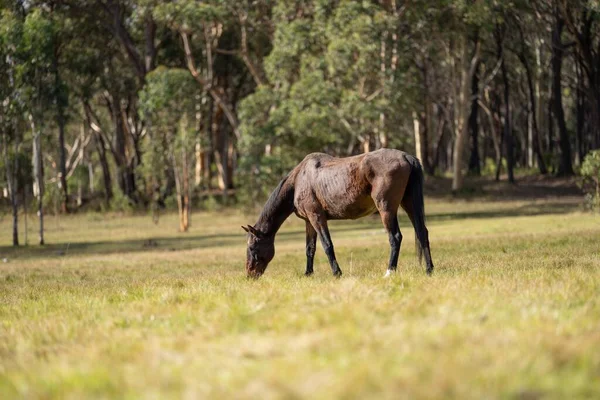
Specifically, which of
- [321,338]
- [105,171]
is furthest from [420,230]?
[105,171]

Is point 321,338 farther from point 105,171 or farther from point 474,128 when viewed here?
point 105,171

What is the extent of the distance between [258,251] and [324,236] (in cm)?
131

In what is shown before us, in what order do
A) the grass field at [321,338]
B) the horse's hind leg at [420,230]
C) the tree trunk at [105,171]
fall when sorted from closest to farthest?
the grass field at [321,338], the horse's hind leg at [420,230], the tree trunk at [105,171]

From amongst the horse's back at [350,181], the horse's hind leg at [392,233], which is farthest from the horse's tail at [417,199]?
the horse's hind leg at [392,233]

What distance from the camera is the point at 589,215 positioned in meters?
35.4

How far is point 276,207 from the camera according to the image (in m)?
16.1

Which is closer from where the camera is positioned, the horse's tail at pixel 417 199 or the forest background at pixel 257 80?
the horse's tail at pixel 417 199

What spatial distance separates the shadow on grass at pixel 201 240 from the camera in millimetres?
33375

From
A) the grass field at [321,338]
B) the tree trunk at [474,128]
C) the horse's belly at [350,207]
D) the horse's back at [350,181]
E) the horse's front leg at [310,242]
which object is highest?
the tree trunk at [474,128]

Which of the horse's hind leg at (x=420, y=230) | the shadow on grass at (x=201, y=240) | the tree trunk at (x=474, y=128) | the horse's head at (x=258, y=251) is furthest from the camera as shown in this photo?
the tree trunk at (x=474, y=128)

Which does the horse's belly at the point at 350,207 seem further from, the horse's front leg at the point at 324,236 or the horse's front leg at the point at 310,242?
the horse's front leg at the point at 310,242

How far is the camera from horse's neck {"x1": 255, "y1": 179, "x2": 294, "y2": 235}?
1609cm

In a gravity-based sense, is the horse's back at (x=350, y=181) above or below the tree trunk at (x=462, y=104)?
below

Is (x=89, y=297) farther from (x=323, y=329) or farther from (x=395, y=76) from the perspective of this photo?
(x=395, y=76)
